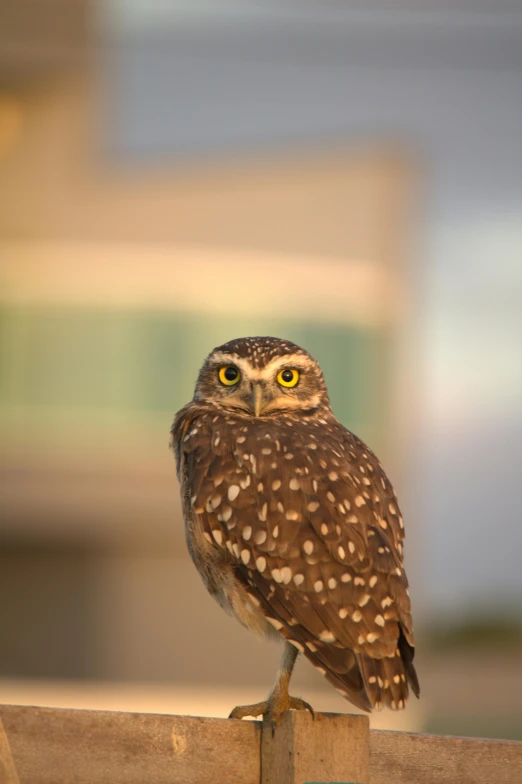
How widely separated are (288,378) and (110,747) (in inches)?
86.8

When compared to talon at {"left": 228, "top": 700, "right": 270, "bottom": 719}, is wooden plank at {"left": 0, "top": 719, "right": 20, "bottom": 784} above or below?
above

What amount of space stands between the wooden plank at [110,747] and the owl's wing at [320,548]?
629mm

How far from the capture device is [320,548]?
13.5 ft

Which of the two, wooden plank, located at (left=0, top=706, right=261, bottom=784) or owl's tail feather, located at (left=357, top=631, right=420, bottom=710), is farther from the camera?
owl's tail feather, located at (left=357, top=631, right=420, bottom=710)

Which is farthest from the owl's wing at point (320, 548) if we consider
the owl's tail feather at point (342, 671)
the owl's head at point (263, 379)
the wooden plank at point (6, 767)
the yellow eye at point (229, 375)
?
the wooden plank at point (6, 767)

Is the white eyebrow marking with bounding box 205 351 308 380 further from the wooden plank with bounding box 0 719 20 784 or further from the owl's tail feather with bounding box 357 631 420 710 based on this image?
the wooden plank with bounding box 0 719 20 784

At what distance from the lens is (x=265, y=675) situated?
23.2m

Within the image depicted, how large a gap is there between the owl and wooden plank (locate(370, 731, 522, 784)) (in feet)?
0.70

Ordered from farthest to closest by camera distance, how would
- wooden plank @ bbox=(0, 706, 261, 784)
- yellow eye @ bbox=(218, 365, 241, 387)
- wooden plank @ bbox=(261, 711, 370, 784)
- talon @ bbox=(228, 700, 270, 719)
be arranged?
1. yellow eye @ bbox=(218, 365, 241, 387)
2. talon @ bbox=(228, 700, 270, 719)
3. wooden plank @ bbox=(261, 711, 370, 784)
4. wooden plank @ bbox=(0, 706, 261, 784)

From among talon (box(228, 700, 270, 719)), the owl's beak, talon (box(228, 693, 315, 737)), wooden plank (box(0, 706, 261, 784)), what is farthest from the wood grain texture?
the owl's beak

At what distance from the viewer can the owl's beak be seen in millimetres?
5035

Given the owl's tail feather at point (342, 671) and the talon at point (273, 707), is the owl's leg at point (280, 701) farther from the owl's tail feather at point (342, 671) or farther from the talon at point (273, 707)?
the owl's tail feather at point (342, 671)

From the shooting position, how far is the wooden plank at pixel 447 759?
3678 millimetres

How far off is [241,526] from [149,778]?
1.04 meters
